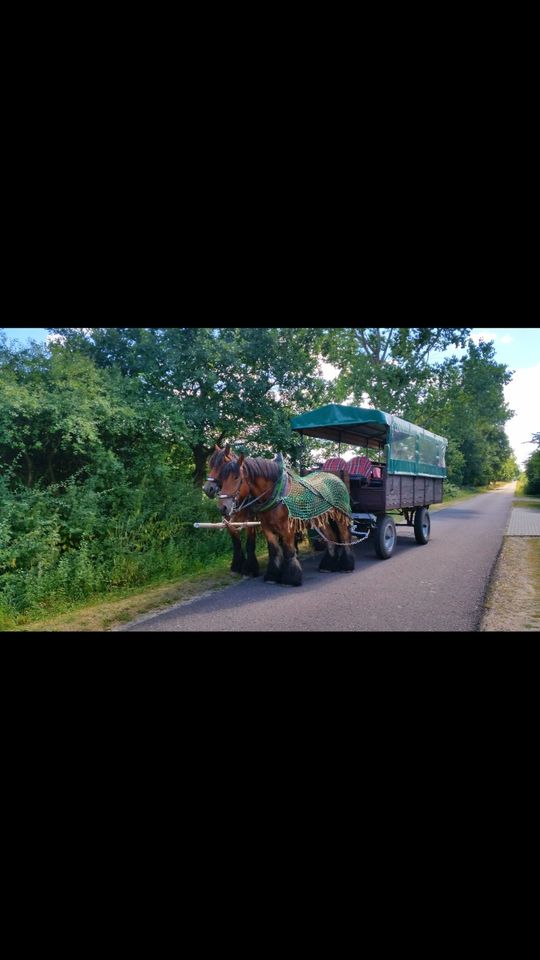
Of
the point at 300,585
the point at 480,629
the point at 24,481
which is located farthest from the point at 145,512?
the point at 480,629

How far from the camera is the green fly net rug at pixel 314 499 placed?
4.26 metres

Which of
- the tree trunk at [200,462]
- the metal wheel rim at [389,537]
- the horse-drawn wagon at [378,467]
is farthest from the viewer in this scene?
the tree trunk at [200,462]

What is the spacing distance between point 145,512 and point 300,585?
6.85 feet

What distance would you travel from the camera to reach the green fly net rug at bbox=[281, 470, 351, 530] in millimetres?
4262

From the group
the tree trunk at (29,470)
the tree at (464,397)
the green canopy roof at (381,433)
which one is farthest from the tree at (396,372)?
the tree trunk at (29,470)

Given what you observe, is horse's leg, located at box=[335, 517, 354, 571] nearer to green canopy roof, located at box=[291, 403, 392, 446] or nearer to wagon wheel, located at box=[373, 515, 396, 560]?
wagon wheel, located at box=[373, 515, 396, 560]

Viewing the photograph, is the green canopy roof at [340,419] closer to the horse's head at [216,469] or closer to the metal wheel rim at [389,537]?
the metal wheel rim at [389,537]

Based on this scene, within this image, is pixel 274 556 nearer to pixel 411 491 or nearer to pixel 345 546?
pixel 345 546

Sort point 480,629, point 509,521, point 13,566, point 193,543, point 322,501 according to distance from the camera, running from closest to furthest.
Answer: point 480,629 → point 13,566 → point 322,501 → point 193,543 → point 509,521

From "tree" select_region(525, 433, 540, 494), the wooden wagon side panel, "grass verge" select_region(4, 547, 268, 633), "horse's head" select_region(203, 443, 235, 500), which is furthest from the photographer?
"tree" select_region(525, 433, 540, 494)

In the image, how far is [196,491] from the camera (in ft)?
18.7

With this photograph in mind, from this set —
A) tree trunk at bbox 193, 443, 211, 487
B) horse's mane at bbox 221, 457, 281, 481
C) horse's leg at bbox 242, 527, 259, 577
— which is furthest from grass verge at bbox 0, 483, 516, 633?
tree trunk at bbox 193, 443, 211, 487

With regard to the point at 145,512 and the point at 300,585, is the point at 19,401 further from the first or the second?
the point at 300,585

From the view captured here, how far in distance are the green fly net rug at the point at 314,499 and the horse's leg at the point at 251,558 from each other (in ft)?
1.81
